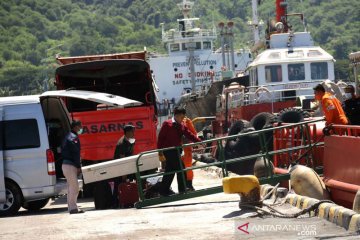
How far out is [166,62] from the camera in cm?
6469

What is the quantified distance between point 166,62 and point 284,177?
167 feet

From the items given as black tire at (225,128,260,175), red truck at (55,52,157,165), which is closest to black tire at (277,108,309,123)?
black tire at (225,128,260,175)

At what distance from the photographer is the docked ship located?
63812 mm

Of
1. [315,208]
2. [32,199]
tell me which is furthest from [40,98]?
[315,208]

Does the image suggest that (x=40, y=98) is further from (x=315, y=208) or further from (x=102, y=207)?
(x=315, y=208)

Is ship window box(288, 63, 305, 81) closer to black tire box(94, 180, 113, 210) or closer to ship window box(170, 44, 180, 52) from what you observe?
black tire box(94, 180, 113, 210)

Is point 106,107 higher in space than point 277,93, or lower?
higher

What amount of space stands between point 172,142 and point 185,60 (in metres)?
50.7

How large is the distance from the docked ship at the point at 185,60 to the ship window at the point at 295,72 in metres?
31.3

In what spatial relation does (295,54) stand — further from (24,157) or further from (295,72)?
(24,157)

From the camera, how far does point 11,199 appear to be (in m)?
14.9

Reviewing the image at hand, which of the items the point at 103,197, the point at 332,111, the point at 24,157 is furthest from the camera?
the point at 103,197

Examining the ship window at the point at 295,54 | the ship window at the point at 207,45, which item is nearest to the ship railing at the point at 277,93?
the ship window at the point at 295,54

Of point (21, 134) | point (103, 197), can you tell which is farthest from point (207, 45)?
point (21, 134)
